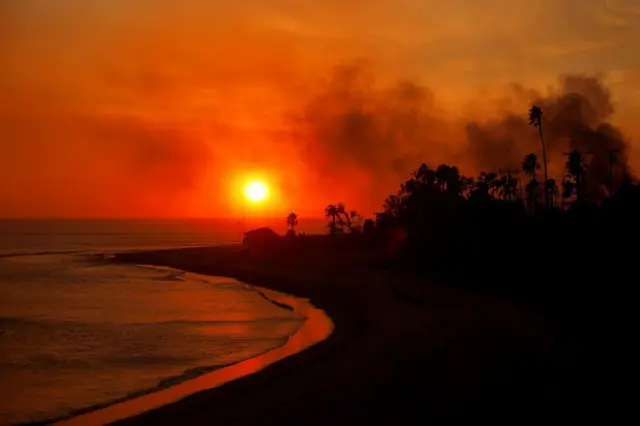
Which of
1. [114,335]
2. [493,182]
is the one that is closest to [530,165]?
[493,182]

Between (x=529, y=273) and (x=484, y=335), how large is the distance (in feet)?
48.6

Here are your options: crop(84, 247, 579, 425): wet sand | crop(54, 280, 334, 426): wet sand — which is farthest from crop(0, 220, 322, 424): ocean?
crop(84, 247, 579, 425): wet sand

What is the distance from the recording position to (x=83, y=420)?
18625 mm

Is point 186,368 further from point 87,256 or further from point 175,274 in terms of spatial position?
point 87,256

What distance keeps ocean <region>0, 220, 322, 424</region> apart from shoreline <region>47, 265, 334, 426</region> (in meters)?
0.42

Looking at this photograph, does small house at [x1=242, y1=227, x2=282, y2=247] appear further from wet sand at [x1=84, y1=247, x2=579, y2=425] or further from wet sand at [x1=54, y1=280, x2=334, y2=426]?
wet sand at [x1=84, y1=247, x2=579, y2=425]

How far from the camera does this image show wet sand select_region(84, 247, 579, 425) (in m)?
16.5

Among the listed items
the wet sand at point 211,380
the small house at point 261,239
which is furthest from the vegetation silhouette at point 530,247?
the small house at point 261,239

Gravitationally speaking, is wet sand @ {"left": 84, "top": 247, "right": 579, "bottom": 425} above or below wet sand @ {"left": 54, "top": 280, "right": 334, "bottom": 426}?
above

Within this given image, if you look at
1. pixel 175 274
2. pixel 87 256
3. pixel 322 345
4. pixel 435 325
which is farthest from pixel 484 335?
pixel 87 256

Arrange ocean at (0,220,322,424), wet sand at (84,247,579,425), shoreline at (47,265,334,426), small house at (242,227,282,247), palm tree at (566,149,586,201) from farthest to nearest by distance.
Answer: small house at (242,227,282,247) < palm tree at (566,149,586,201) < ocean at (0,220,322,424) < shoreline at (47,265,334,426) < wet sand at (84,247,579,425)

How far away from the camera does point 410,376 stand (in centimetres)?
2061

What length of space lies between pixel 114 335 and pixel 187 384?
13.4 m

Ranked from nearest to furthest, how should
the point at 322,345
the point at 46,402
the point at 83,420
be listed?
the point at 83,420 → the point at 46,402 → the point at 322,345
